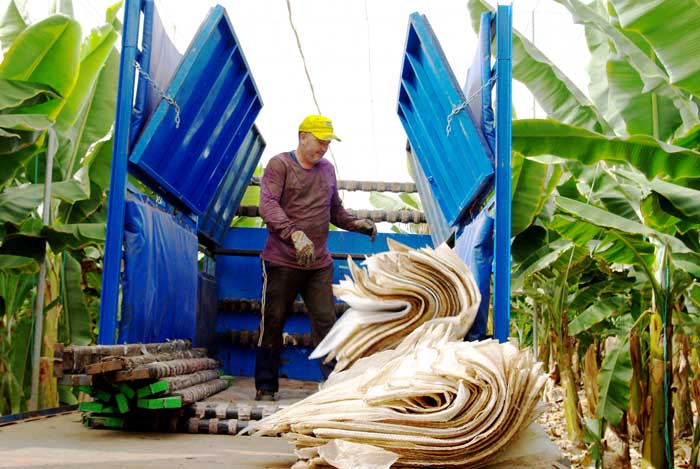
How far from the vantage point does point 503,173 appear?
3.86 metres

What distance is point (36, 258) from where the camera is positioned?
5.85m

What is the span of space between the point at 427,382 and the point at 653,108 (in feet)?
12.4

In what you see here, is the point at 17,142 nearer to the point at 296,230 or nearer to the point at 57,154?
the point at 57,154

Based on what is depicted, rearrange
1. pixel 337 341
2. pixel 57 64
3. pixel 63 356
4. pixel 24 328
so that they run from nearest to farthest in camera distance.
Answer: pixel 63 356 → pixel 337 341 → pixel 57 64 → pixel 24 328

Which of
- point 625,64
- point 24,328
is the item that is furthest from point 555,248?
point 24,328

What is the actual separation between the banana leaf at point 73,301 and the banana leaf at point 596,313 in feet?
14.9

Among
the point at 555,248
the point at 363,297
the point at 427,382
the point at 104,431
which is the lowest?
the point at 104,431

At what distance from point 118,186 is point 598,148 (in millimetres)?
2697

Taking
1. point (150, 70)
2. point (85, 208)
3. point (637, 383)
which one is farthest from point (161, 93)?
point (637, 383)

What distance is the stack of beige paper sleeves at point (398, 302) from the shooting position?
10.6ft

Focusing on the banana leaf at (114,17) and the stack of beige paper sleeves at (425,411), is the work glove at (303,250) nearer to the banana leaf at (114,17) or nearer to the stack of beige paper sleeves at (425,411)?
the stack of beige paper sleeves at (425,411)

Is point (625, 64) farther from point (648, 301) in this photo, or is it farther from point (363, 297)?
point (363, 297)

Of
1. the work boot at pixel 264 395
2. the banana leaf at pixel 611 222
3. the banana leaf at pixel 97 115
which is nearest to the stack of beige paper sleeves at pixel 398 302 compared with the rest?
the work boot at pixel 264 395

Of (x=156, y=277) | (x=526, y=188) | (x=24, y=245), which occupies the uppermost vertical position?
(x=526, y=188)
